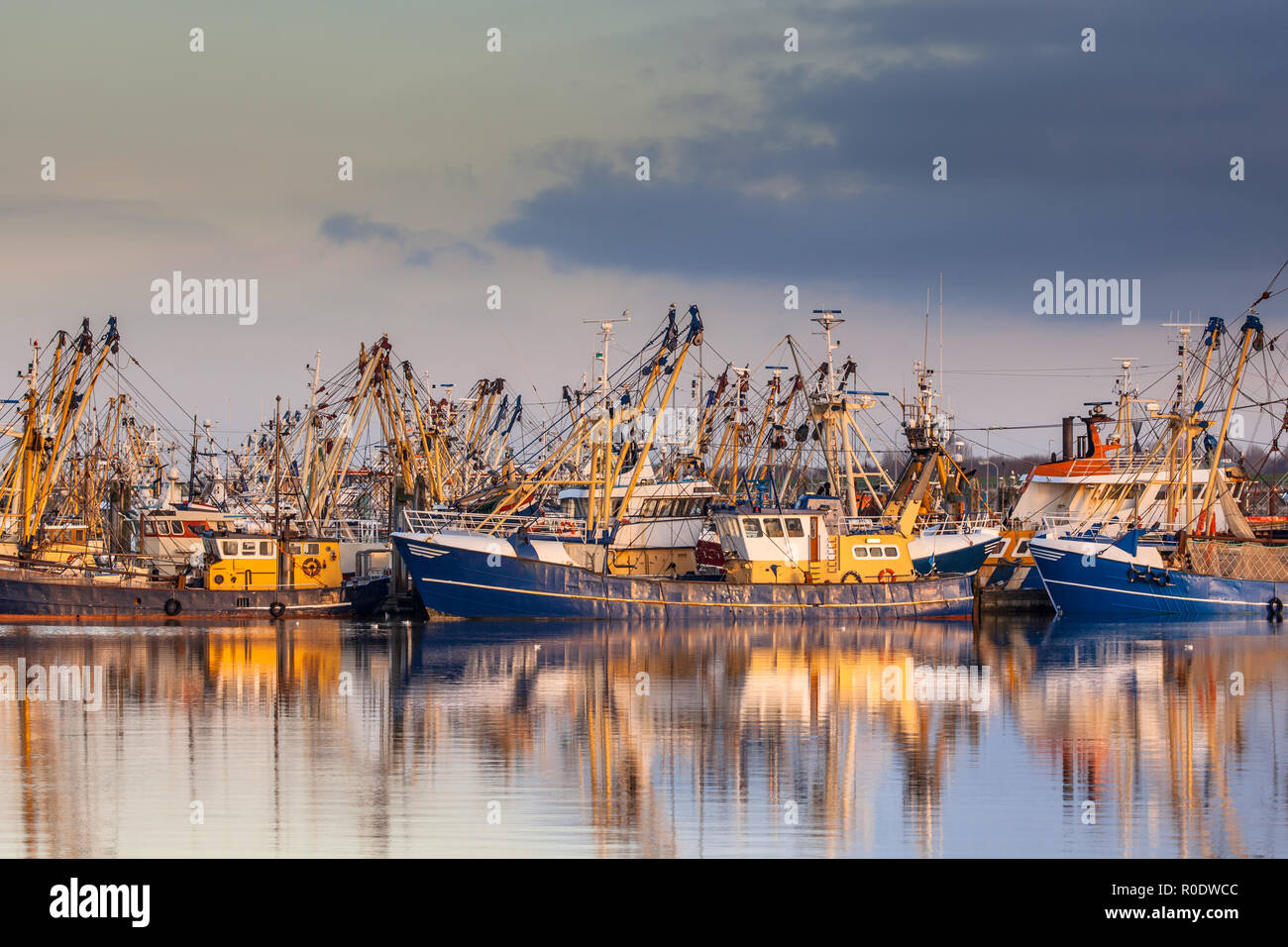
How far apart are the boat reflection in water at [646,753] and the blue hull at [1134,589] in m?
14.2

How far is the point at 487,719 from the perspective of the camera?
29609mm

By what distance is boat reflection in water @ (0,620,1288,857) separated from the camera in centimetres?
1945

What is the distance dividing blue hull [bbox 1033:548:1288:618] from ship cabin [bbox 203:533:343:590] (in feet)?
96.2

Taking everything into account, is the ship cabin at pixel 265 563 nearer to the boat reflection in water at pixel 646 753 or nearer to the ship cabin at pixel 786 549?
the boat reflection in water at pixel 646 753

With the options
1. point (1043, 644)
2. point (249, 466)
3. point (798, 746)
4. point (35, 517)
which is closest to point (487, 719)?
point (798, 746)

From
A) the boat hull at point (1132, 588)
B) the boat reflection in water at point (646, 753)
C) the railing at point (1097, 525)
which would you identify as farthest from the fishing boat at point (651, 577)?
the boat reflection in water at point (646, 753)

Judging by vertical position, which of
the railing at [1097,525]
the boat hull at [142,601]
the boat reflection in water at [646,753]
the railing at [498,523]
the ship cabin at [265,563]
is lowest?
the boat reflection in water at [646,753]

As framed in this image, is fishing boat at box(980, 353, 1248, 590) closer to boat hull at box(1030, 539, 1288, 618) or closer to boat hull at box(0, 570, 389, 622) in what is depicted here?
boat hull at box(1030, 539, 1288, 618)

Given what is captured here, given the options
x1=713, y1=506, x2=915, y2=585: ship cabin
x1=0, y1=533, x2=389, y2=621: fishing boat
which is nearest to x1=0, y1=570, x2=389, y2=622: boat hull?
x1=0, y1=533, x2=389, y2=621: fishing boat

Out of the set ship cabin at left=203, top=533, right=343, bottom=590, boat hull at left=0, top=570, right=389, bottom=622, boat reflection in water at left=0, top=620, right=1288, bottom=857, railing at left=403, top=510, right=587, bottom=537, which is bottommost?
boat reflection in water at left=0, top=620, right=1288, bottom=857

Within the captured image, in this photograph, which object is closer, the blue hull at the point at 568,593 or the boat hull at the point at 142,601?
the blue hull at the point at 568,593

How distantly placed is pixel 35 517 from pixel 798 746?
Result: 45433mm

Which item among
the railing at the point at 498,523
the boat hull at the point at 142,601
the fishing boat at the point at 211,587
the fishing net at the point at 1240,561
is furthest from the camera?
the fishing net at the point at 1240,561

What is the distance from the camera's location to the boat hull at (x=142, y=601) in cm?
5562
